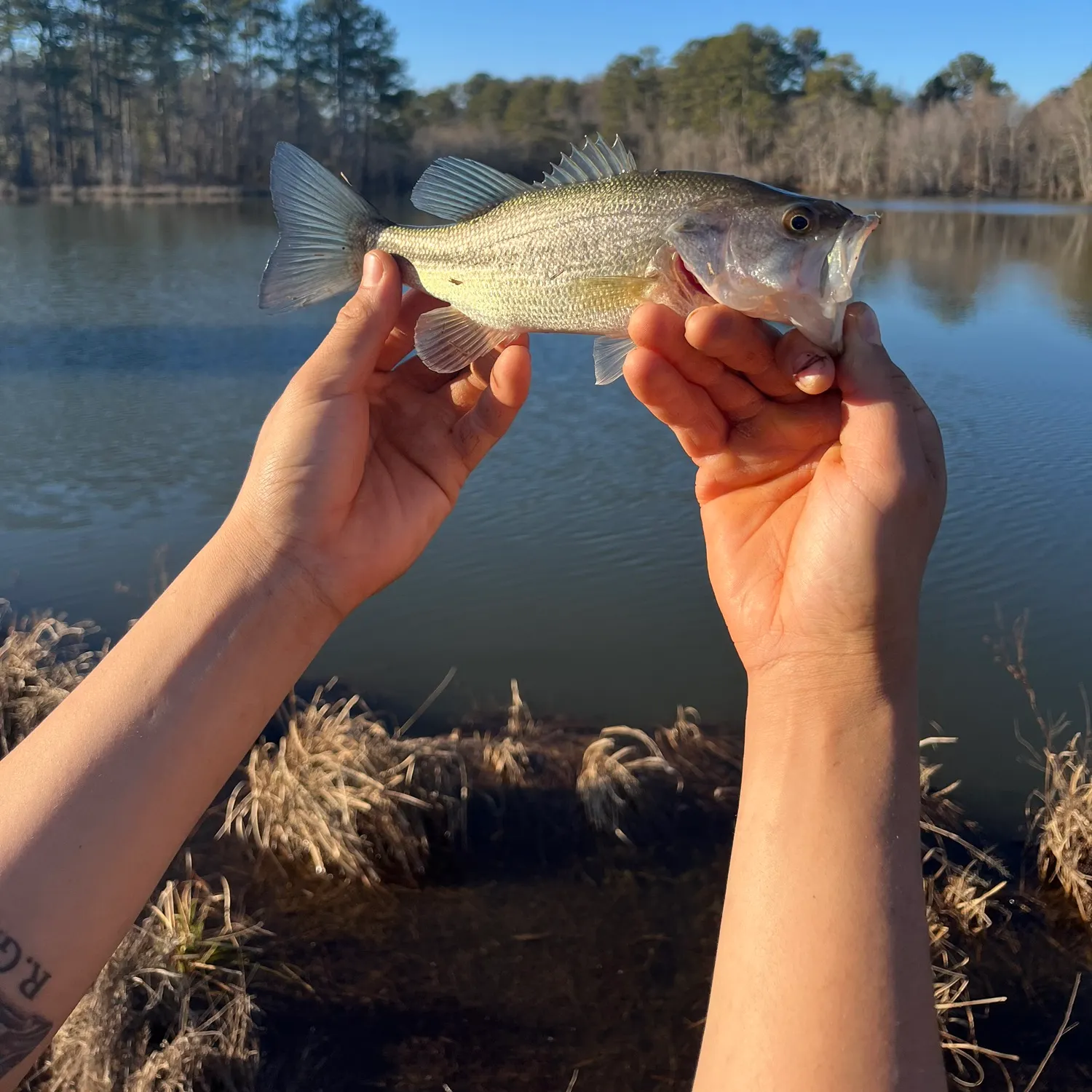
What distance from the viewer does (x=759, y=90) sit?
43.9 m

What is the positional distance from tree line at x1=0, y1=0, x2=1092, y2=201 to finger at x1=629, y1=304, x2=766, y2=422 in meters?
33.8

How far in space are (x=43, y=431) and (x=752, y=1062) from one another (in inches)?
448

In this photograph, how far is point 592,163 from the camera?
3.23m

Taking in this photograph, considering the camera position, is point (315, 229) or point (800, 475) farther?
point (315, 229)

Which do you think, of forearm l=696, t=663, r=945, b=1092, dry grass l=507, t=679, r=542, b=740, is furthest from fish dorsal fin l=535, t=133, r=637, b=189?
→ dry grass l=507, t=679, r=542, b=740

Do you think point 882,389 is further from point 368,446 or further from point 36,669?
point 36,669

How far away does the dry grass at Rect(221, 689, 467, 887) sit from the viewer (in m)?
4.67

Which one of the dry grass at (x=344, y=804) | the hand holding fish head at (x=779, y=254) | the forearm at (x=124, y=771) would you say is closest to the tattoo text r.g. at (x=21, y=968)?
the forearm at (x=124, y=771)

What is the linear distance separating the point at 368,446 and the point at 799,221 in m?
1.49

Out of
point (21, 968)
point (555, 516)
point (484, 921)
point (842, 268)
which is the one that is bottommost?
point (484, 921)

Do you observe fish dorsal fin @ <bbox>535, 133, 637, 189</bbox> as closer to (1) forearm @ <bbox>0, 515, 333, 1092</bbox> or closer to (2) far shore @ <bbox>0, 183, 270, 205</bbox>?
(1) forearm @ <bbox>0, 515, 333, 1092</bbox>

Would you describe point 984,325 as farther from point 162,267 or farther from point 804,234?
point 162,267

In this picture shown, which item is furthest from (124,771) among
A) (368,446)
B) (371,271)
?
(371,271)

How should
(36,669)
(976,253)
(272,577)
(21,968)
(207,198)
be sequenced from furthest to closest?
(207,198) < (976,253) < (36,669) < (272,577) < (21,968)
